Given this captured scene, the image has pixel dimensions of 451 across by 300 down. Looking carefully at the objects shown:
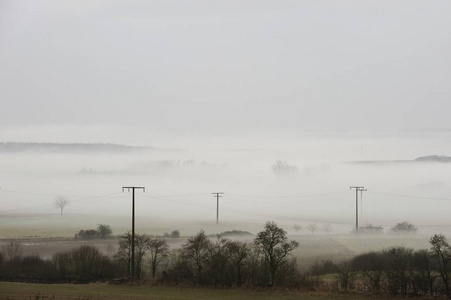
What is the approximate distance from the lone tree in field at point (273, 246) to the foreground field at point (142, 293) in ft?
18.4

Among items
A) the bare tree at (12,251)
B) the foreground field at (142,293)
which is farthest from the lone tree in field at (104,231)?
the foreground field at (142,293)

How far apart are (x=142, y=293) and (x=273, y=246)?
17.2 metres

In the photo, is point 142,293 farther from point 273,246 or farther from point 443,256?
point 443,256

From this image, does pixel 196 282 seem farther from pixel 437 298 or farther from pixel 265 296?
pixel 437 298

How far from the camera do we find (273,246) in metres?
73.7

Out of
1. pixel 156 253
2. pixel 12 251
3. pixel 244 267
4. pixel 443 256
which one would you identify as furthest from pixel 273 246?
pixel 12 251

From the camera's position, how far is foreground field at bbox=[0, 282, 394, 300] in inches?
2372

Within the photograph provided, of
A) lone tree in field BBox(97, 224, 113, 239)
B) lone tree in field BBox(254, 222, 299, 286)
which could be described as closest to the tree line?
lone tree in field BBox(254, 222, 299, 286)

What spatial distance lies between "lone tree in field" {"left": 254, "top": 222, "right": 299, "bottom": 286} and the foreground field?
5607 millimetres

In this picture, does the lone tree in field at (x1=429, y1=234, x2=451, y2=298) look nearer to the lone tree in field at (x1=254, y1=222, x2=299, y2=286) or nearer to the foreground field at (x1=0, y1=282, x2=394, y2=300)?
the foreground field at (x1=0, y1=282, x2=394, y2=300)

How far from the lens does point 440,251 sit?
66.1 meters

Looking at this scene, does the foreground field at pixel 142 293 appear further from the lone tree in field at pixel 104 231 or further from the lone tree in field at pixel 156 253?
the lone tree in field at pixel 104 231

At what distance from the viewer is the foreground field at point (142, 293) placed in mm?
60250

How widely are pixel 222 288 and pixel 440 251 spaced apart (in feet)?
75.9
